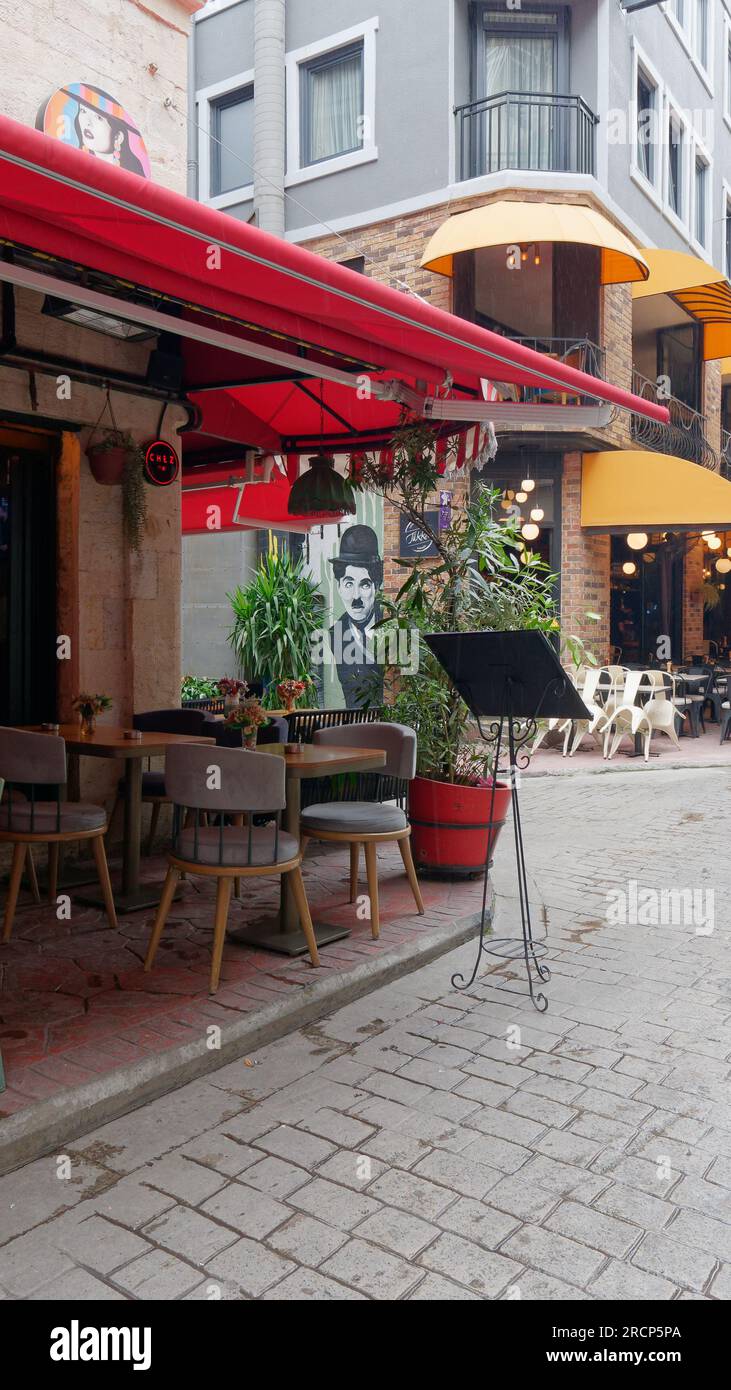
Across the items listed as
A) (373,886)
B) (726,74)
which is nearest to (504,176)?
(373,886)

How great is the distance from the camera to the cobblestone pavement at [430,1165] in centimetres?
242

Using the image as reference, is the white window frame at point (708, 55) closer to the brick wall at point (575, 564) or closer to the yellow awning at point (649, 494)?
the yellow awning at point (649, 494)

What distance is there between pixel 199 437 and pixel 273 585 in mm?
5149

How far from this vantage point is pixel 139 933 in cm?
482

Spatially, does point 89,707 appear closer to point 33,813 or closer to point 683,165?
point 33,813

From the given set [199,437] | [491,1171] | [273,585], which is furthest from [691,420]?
[491,1171]

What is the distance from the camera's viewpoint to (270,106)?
13938mm

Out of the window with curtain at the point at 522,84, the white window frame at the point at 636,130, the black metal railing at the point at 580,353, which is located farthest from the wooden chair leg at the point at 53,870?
the white window frame at the point at 636,130

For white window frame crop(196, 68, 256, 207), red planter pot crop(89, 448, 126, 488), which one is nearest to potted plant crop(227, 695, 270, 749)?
red planter pot crop(89, 448, 126, 488)

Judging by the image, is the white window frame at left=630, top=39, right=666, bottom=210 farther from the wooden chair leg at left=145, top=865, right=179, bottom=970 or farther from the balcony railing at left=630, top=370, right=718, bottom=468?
the wooden chair leg at left=145, top=865, right=179, bottom=970

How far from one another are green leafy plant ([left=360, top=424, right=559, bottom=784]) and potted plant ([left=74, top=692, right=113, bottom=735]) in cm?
176

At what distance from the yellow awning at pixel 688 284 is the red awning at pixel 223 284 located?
9604mm

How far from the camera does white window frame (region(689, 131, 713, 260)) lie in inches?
694
